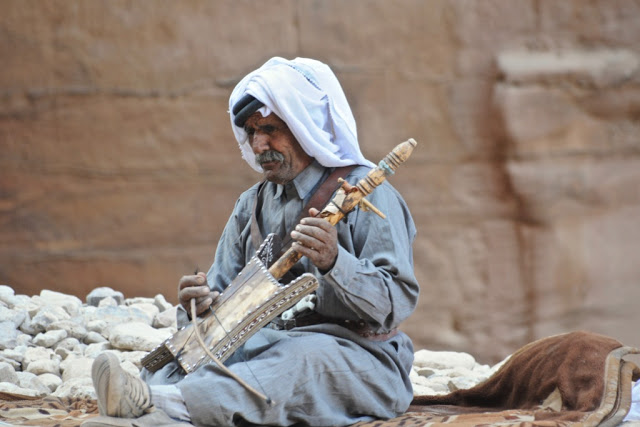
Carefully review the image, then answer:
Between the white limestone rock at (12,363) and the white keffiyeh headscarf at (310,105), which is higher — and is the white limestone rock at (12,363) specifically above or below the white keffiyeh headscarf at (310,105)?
below

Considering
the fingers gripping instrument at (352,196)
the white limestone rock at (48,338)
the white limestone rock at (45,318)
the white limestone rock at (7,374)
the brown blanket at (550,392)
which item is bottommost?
the brown blanket at (550,392)

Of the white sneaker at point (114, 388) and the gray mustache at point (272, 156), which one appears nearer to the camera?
the white sneaker at point (114, 388)

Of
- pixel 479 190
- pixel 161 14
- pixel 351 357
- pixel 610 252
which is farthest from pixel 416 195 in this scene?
pixel 351 357

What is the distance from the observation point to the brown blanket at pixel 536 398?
3802mm

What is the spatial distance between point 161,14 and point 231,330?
4.77m

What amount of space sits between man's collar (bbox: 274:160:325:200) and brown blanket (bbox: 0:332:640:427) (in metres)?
0.92

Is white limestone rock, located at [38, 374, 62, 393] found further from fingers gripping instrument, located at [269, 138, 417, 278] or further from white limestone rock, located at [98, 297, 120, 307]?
fingers gripping instrument, located at [269, 138, 417, 278]

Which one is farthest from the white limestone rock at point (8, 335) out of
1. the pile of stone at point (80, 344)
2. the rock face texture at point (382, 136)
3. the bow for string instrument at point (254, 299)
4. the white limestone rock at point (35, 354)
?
the rock face texture at point (382, 136)

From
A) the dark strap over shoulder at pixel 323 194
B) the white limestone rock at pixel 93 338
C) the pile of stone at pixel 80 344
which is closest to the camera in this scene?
the dark strap over shoulder at pixel 323 194

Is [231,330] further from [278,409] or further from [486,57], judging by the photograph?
[486,57]

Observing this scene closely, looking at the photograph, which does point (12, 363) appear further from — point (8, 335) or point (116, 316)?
point (116, 316)

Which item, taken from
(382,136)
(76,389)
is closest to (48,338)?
(76,389)

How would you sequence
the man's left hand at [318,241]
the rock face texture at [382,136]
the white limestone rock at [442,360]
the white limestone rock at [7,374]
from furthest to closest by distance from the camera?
1. the rock face texture at [382,136]
2. the white limestone rock at [442,360]
3. the white limestone rock at [7,374]
4. the man's left hand at [318,241]

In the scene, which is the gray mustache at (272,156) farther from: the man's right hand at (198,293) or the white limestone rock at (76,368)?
the white limestone rock at (76,368)
